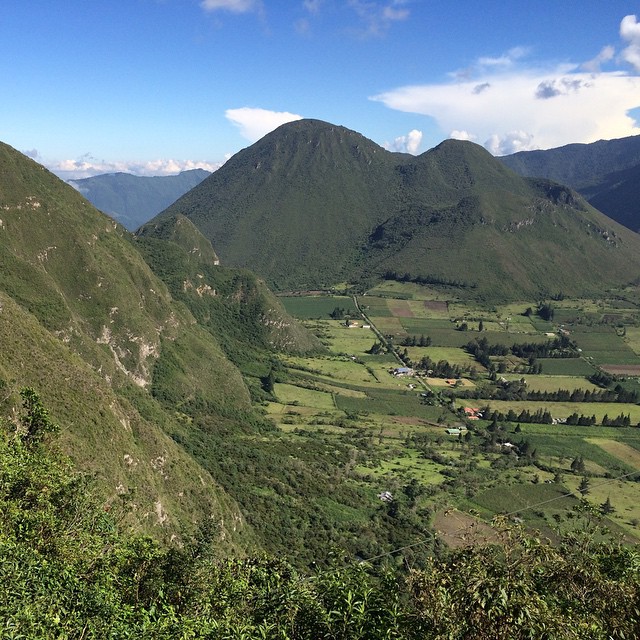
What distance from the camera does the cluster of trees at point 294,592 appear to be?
19594 millimetres

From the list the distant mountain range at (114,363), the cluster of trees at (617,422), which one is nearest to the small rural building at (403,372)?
the distant mountain range at (114,363)

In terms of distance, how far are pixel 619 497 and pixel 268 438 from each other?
8240cm

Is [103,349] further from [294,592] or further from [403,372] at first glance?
[403,372]

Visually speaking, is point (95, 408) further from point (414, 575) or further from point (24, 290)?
point (414, 575)

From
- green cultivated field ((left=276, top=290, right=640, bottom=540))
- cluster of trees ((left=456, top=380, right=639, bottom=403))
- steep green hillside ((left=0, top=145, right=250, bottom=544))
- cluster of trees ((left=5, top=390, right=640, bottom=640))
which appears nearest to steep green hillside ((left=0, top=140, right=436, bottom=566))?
steep green hillside ((left=0, top=145, right=250, bottom=544))

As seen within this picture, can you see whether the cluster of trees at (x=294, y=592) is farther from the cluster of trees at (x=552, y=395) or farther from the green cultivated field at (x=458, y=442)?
the cluster of trees at (x=552, y=395)

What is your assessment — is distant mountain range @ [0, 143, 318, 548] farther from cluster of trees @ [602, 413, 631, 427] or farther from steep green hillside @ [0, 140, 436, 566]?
cluster of trees @ [602, 413, 631, 427]

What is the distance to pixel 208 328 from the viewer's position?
19850 centimetres

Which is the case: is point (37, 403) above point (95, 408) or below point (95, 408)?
above

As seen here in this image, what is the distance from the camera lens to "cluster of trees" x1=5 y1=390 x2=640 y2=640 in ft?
64.3

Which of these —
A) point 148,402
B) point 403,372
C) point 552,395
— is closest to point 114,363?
point 148,402

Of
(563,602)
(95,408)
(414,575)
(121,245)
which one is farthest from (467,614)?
(121,245)

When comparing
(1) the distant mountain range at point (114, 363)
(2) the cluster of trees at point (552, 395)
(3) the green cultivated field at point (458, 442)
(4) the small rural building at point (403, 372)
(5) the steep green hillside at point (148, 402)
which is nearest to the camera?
(1) the distant mountain range at point (114, 363)

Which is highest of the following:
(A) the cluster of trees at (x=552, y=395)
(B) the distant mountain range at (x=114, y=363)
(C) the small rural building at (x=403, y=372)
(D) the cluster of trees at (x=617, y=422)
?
(B) the distant mountain range at (x=114, y=363)
